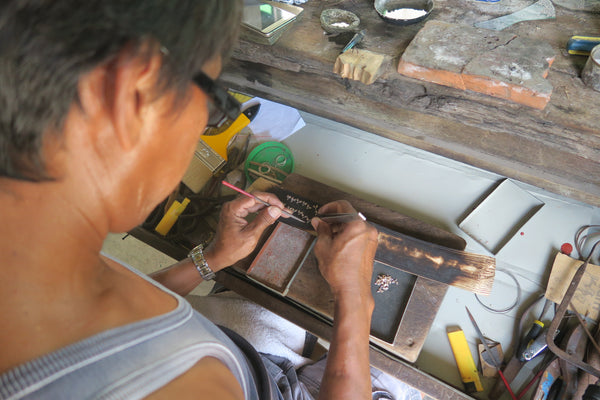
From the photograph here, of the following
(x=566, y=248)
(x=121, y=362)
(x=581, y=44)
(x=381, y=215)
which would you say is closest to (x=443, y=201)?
(x=381, y=215)

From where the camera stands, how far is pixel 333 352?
1.29m

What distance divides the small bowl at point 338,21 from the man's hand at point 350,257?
0.92 meters

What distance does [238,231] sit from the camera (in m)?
1.67

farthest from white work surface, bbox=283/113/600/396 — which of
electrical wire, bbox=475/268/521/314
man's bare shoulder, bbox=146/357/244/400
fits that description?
man's bare shoulder, bbox=146/357/244/400

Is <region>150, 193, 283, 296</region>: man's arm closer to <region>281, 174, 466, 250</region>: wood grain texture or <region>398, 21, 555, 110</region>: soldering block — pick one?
<region>281, 174, 466, 250</region>: wood grain texture

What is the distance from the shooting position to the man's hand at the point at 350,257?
143cm

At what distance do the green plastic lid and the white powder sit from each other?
3.24ft

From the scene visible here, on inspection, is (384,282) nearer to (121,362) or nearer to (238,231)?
(238,231)

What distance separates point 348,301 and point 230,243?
62 centimetres

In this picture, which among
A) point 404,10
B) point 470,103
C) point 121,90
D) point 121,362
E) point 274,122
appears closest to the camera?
point 121,90

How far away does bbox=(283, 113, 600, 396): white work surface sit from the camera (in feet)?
5.48

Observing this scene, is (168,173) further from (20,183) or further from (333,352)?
(333,352)

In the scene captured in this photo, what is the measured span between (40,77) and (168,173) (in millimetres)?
336

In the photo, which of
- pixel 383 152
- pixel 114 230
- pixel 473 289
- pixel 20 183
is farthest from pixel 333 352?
pixel 383 152
